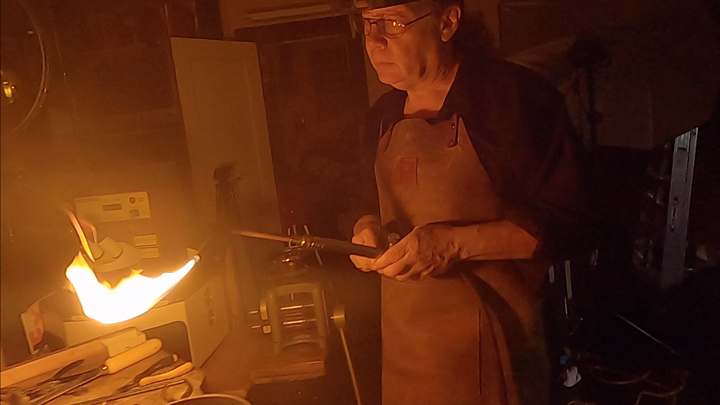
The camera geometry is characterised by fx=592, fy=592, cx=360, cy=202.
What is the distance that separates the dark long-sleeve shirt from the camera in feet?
2.67

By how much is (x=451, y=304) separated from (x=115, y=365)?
1.73 ft

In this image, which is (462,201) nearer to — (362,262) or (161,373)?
(362,262)

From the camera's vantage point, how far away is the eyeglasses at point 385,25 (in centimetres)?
81

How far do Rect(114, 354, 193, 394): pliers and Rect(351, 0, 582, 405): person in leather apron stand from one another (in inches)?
13.2

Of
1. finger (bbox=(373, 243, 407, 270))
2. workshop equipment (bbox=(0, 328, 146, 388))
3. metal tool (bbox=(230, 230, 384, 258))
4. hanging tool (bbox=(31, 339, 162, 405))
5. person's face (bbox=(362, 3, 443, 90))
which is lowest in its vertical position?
hanging tool (bbox=(31, 339, 162, 405))

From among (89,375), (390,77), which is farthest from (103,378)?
(390,77)

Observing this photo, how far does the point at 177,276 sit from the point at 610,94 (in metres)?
0.70

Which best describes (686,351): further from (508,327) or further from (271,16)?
(271,16)

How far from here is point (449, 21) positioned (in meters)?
0.81

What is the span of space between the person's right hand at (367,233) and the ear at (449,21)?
0.28 metres

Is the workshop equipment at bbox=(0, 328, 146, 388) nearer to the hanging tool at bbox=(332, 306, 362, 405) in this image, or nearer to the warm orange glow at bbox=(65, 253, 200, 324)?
the warm orange glow at bbox=(65, 253, 200, 324)

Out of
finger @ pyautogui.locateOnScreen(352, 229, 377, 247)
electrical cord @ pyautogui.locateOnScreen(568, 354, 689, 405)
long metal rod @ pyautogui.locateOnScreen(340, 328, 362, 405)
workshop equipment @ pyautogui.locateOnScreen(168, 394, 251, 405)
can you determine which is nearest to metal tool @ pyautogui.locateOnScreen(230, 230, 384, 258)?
finger @ pyautogui.locateOnScreen(352, 229, 377, 247)

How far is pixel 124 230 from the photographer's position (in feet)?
3.31

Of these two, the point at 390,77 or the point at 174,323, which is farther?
the point at 174,323
